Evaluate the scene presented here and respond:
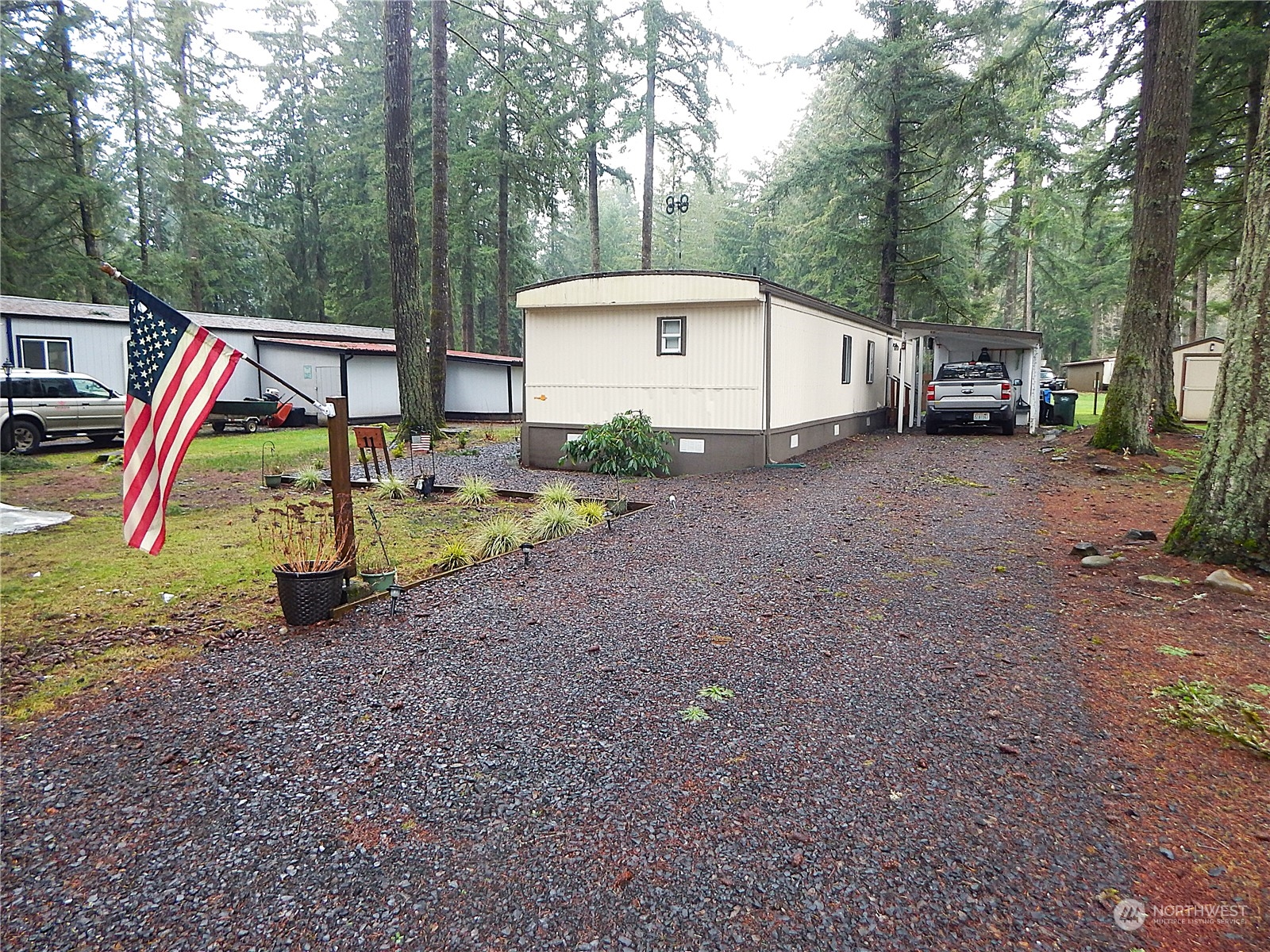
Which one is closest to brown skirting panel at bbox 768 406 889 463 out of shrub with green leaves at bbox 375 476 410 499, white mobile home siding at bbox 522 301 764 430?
white mobile home siding at bbox 522 301 764 430

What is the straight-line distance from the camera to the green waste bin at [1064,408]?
63.2 feet

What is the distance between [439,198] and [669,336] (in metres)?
7.74

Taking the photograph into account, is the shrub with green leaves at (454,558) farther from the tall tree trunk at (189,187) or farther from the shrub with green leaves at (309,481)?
the tall tree trunk at (189,187)

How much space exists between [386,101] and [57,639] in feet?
37.7

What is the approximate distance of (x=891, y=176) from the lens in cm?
2205

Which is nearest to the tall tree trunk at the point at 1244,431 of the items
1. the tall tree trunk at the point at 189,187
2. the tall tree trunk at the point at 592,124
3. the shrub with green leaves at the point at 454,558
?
the shrub with green leaves at the point at 454,558

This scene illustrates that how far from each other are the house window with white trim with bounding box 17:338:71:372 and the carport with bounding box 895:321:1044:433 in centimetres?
1905

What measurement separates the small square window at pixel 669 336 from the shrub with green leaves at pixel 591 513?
13.6ft

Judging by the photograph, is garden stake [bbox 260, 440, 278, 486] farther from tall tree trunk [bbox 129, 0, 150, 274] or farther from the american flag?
tall tree trunk [bbox 129, 0, 150, 274]

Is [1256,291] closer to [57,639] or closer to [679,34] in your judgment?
[57,639]

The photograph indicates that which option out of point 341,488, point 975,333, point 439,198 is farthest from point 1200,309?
point 341,488

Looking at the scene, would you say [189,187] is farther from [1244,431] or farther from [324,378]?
[1244,431]

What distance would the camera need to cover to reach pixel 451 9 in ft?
72.8

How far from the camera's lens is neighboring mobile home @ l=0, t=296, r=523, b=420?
54.6ft
